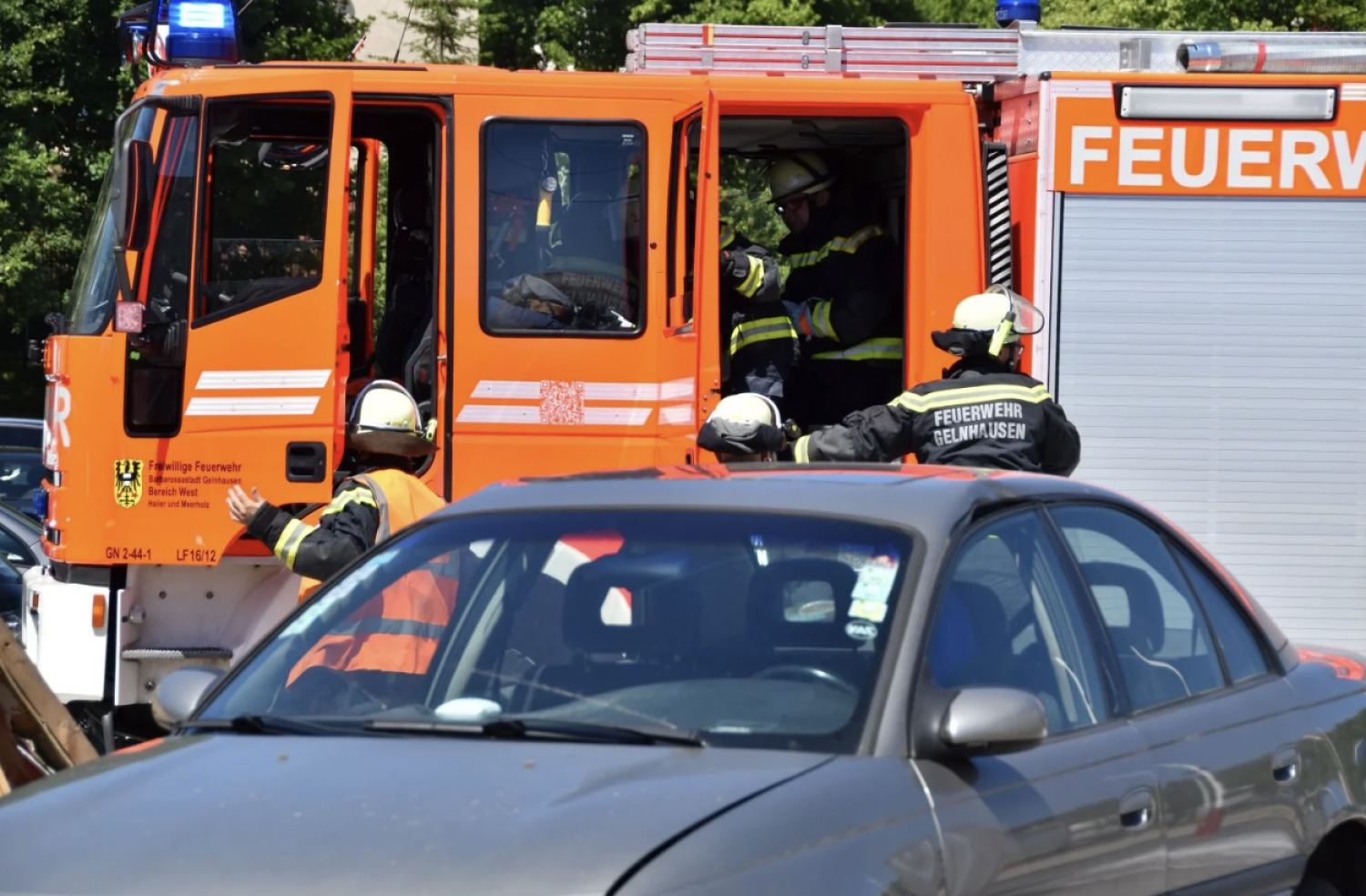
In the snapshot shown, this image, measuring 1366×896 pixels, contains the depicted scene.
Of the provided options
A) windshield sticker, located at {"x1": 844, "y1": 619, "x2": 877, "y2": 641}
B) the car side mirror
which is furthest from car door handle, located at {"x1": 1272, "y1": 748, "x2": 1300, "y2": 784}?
windshield sticker, located at {"x1": 844, "y1": 619, "x2": 877, "y2": 641}

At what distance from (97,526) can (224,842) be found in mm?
4680

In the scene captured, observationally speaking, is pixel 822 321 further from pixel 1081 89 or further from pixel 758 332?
pixel 1081 89

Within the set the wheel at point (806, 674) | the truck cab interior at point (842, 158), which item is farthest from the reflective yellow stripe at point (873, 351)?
the wheel at point (806, 674)

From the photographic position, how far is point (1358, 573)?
7.56 metres

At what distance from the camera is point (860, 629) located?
3445 mm

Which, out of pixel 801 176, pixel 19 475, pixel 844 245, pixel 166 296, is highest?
pixel 801 176

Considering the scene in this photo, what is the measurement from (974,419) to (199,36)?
11.4ft

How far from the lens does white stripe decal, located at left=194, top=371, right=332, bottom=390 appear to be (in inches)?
287

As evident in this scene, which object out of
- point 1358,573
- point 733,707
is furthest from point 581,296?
point 733,707

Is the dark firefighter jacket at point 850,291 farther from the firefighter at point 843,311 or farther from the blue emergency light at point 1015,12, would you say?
the blue emergency light at point 1015,12

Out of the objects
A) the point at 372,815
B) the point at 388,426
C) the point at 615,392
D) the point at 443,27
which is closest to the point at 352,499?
the point at 388,426

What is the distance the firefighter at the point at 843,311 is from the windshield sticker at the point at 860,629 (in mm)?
4465

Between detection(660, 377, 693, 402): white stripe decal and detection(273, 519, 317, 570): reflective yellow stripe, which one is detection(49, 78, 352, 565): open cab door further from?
detection(660, 377, 693, 402): white stripe decal

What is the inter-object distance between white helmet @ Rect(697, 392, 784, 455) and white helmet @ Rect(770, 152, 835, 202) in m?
1.79
